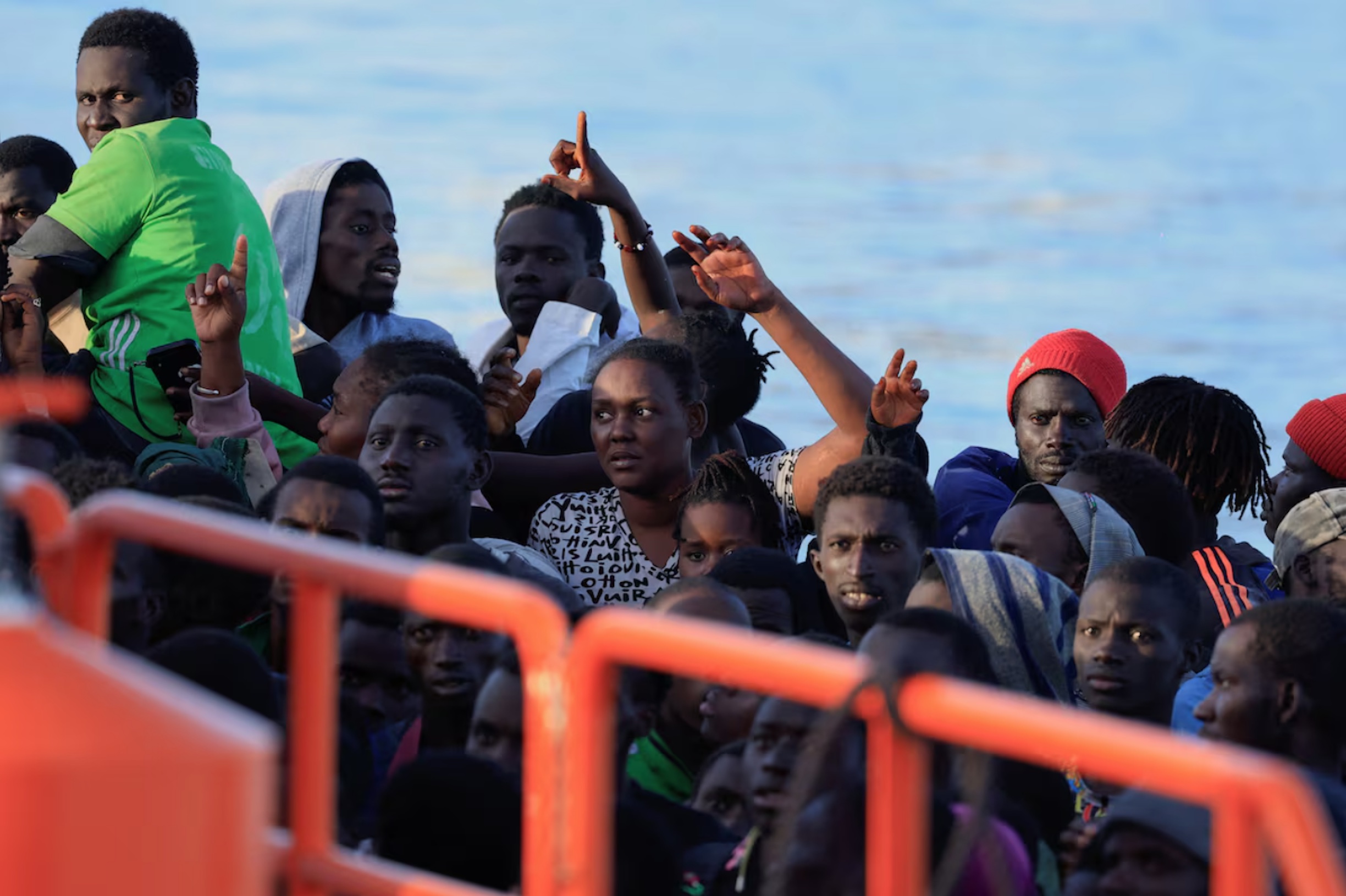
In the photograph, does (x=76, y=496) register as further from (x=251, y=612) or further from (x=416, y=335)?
(x=416, y=335)

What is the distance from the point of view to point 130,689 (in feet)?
4.82

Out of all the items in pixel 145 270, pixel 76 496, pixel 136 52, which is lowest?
pixel 76 496

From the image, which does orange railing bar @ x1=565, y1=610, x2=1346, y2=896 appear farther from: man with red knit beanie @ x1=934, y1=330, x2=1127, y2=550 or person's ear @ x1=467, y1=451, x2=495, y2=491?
man with red knit beanie @ x1=934, y1=330, x2=1127, y2=550

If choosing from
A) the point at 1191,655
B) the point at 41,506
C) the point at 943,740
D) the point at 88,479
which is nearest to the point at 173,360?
the point at 88,479

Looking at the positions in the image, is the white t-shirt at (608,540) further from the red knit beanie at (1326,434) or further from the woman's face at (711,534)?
the red knit beanie at (1326,434)

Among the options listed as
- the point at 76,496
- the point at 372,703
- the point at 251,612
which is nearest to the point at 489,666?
the point at 372,703

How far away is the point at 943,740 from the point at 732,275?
13.7ft

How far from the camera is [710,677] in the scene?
6.16ft

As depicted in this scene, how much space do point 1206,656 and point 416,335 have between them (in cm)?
308

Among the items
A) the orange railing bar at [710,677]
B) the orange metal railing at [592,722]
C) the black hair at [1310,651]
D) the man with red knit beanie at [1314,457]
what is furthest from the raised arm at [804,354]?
the orange railing bar at [710,677]

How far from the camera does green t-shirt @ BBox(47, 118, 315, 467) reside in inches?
220

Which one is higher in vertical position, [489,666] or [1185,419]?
[1185,419]

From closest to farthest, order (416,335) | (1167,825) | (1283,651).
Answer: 1. (1167,825)
2. (1283,651)
3. (416,335)

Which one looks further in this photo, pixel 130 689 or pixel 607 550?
pixel 607 550
